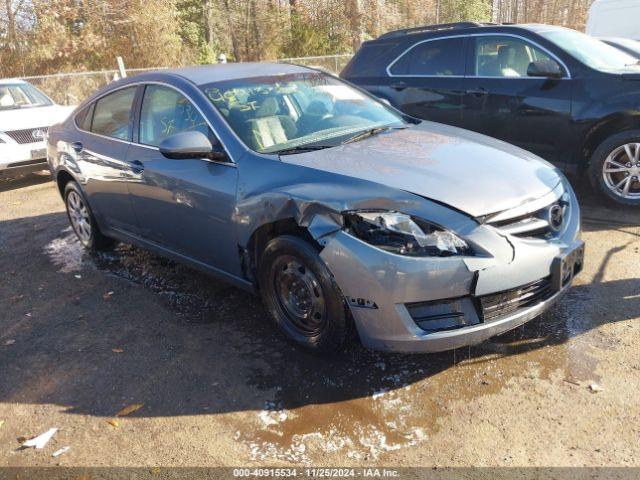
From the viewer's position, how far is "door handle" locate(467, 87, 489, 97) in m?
6.20

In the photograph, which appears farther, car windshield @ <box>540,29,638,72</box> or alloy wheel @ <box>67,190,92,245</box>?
car windshield @ <box>540,29,638,72</box>

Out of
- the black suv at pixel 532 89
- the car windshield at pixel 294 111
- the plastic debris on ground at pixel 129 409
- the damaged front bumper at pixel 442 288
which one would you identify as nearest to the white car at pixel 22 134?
the black suv at pixel 532 89

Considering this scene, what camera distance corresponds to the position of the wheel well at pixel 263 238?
3.24 meters

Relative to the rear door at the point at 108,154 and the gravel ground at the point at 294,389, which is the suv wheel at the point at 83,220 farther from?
the gravel ground at the point at 294,389

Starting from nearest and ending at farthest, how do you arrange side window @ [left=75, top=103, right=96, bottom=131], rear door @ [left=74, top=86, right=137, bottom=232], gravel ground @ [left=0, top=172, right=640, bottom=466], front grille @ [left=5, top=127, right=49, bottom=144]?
gravel ground @ [left=0, top=172, right=640, bottom=466] → rear door @ [left=74, top=86, right=137, bottom=232] → side window @ [left=75, top=103, right=96, bottom=131] → front grille @ [left=5, top=127, right=49, bottom=144]

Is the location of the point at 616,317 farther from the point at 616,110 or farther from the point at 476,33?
the point at 476,33

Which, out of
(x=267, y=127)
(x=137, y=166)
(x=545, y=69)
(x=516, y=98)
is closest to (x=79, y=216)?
(x=137, y=166)

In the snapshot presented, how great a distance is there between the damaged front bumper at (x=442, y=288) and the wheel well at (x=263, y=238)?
309mm

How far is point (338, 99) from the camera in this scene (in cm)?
439

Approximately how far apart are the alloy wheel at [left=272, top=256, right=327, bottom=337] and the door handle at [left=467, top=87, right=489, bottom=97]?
3931 millimetres

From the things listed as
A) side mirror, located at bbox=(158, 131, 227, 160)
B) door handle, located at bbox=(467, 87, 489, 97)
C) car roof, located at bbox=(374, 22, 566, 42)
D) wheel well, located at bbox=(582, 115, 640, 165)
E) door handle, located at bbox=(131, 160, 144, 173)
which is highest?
car roof, located at bbox=(374, 22, 566, 42)

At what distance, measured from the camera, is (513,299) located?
293 cm

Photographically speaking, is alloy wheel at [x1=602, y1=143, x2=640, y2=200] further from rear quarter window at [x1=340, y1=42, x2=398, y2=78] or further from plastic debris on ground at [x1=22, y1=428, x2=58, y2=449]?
plastic debris on ground at [x1=22, y1=428, x2=58, y2=449]

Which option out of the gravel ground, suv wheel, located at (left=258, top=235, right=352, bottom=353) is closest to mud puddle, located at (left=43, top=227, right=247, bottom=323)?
the gravel ground
